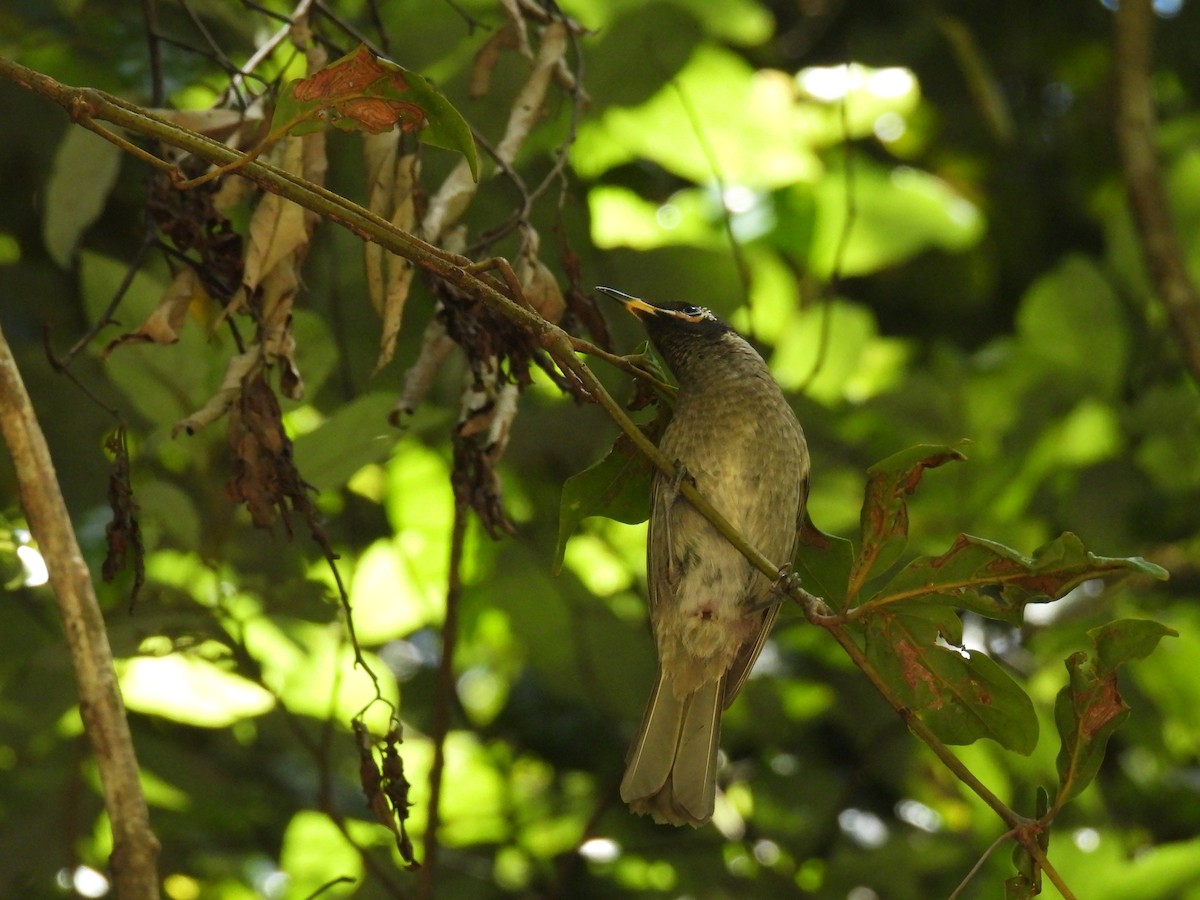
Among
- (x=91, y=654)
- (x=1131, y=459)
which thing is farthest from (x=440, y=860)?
(x=1131, y=459)

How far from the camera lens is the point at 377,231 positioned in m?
1.55

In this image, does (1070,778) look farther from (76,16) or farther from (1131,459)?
(76,16)

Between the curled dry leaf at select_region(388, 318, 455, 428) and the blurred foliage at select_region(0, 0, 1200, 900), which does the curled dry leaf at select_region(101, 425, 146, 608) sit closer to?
the curled dry leaf at select_region(388, 318, 455, 428)

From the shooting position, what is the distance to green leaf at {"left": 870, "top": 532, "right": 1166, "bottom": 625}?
5.54 ft

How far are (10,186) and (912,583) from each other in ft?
9.83

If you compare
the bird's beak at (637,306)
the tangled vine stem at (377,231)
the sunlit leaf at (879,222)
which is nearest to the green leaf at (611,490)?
the tangled vine stem at (377,231)

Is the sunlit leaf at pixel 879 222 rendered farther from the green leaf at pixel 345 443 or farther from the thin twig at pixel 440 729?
the green leaf at pixel 345 443

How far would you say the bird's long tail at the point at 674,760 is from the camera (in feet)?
8.20

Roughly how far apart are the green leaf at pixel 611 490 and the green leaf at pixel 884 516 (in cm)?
36

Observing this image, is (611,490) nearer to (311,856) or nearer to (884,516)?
(884,516)

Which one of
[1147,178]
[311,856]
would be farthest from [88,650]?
[1147,178]

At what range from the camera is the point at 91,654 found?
67.4 inches

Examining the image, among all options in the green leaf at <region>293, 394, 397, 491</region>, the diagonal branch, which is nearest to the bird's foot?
the green leaf at <region>293, 394, 397, 491</region>

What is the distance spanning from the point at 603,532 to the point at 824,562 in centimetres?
169
